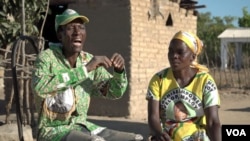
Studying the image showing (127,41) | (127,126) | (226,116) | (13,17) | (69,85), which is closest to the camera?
(69,85)

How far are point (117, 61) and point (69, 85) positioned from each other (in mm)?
348

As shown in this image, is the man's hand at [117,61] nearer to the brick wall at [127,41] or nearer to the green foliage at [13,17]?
the green foliage at [13,17]

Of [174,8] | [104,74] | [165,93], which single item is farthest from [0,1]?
[174,8]

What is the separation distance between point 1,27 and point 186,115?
3.93 m

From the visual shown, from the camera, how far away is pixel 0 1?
626cm

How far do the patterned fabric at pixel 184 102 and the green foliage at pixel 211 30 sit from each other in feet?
101

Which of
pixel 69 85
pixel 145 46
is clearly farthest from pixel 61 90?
pixel 145 46

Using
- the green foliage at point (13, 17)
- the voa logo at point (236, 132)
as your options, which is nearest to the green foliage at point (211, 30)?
the green foliage at point (13, 17)

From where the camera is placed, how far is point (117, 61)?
9.95 ft

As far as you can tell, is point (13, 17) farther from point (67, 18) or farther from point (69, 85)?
point (69, 85)

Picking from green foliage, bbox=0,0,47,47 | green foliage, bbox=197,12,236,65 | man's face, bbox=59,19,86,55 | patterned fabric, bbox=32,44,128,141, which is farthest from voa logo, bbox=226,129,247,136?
green foliage, bbox=197,12,236,65

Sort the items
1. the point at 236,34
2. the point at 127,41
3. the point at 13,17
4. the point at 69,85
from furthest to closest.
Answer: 1. the point at 236,34
2. the point at 127,41
3. the point at 13,17
4. the point at 69,85

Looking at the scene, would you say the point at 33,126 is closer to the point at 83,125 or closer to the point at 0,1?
the point at 0,1

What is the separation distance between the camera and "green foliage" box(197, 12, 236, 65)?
122ft
